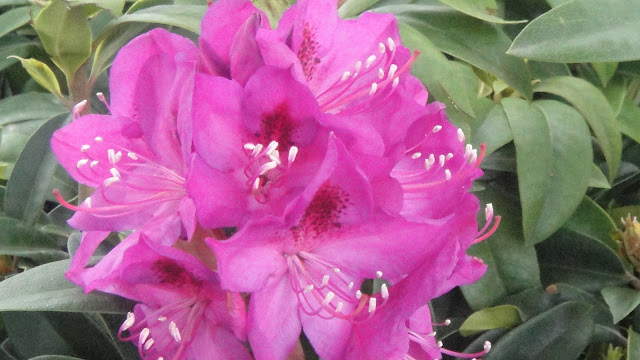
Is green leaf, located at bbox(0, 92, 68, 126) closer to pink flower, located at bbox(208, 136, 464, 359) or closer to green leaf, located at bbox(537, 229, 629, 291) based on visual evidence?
pink flower, located at bbox(208, 136, 464, 359)

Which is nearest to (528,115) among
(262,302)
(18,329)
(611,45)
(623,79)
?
(611,45)

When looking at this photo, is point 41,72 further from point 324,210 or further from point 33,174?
point 324,210

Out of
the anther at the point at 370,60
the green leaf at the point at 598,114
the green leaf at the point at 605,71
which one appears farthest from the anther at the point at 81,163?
the green leaf at the point at 605,71

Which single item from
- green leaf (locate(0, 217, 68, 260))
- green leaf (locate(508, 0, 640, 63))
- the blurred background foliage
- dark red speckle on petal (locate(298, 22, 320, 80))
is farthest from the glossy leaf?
green leaf (locate(508, 0, 640, 63))

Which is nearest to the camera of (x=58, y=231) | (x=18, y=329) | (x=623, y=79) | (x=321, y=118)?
(x=321, y=118)

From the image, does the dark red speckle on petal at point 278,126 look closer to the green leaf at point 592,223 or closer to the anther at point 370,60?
the anther at point 370,60

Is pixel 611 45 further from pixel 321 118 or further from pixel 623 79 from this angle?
pixel 321 118
